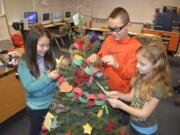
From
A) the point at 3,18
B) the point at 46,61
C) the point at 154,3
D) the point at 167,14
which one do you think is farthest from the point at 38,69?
the point at 154,3

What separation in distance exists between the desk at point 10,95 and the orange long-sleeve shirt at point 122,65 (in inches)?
59.5

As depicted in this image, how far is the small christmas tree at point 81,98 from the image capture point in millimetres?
1179

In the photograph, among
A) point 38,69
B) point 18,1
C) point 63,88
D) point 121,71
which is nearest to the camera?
point 63,88

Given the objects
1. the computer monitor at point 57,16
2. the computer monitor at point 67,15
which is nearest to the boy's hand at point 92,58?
the computer monitor at point 57,16

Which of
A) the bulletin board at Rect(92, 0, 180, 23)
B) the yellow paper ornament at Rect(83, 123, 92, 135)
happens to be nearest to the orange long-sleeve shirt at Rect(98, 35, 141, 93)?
the yellow paper ornament at Rect(83, 123, 92, 135)

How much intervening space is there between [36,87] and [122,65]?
0.62 meters

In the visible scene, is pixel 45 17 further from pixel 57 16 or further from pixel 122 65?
pixel 122 65

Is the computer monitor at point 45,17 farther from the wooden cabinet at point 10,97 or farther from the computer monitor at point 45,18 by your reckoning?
the wooden cabinet at point 10,97

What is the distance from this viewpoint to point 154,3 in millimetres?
6020

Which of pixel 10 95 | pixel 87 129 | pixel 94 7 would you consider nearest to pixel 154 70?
pixel 87 129

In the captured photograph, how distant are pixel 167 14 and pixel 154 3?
0.71 metres

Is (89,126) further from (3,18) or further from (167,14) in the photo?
(167,14)

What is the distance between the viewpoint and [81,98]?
3.86 ft

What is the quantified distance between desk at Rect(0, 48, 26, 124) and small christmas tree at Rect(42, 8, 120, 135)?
56.7 inches
